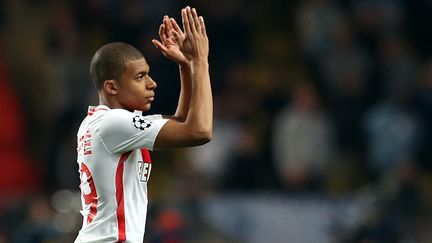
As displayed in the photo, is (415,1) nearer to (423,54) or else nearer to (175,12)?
(423,54)

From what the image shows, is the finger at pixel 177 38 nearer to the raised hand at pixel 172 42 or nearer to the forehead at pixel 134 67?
the raised hand at pixel 172 42

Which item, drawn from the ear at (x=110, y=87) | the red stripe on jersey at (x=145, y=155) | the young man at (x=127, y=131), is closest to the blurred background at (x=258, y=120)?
the red stripe on jersey at (x=145, y=155)

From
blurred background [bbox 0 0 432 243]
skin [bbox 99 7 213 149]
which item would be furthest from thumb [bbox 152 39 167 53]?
blurred background [bbox 0 0 432 243]

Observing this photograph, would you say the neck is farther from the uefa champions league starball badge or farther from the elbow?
the elbow

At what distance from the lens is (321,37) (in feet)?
43.9

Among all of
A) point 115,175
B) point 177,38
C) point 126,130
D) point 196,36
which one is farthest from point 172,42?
point 115,175

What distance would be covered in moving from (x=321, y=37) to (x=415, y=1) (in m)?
1.32

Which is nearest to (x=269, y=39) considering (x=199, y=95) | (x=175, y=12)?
(x=175, y=12)

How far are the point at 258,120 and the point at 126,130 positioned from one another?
731cm

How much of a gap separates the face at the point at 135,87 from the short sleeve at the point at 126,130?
7cm

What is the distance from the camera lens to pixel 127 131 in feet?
18.1

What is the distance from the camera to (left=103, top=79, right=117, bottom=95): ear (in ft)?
18.4

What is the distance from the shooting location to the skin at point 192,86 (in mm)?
5430

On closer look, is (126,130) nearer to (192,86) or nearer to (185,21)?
(192,86)
